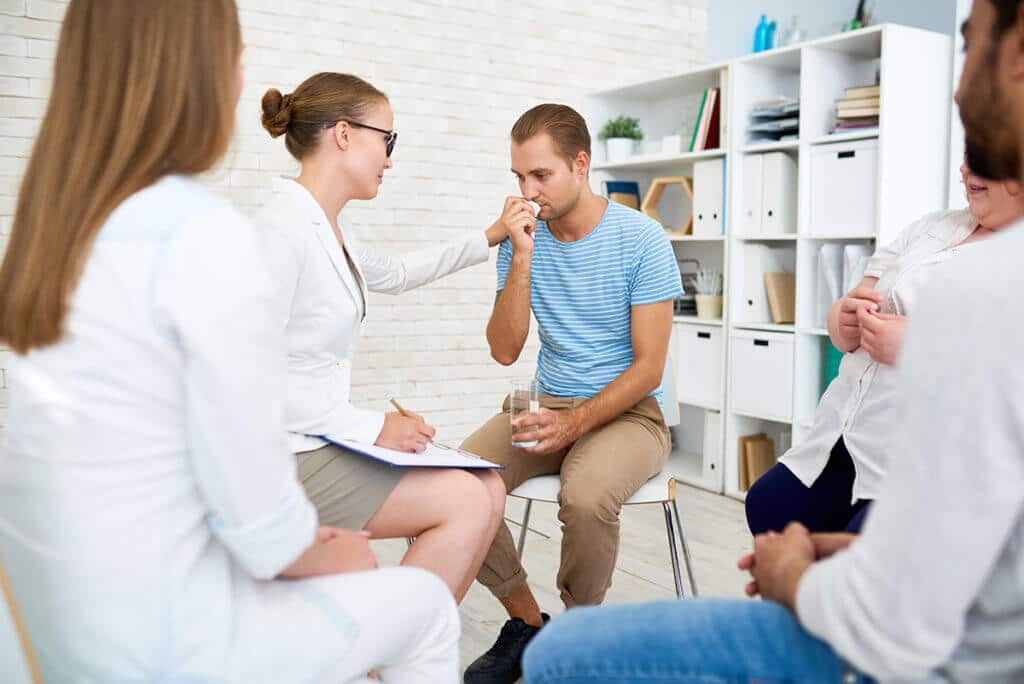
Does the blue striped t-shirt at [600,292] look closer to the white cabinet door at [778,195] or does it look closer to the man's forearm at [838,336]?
the man's forearm at [838,336]

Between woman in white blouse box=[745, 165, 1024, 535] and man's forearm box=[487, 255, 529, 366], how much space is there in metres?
0.70

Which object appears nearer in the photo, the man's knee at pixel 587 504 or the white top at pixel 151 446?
the white top at pixel 151 446

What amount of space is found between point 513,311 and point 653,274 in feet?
1.17

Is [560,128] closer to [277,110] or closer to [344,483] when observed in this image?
[277,110]

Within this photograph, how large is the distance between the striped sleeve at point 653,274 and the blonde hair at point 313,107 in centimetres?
76

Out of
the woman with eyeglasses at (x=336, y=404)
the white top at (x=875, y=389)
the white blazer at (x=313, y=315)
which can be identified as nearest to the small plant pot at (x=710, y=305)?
the white top at (x=875, y=389)

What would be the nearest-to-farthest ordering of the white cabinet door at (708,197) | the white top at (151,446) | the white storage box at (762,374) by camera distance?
the white top at (151,446), the white storage box at (762,374), the white cabinet door at (708,197)

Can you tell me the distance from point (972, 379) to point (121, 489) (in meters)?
0.82

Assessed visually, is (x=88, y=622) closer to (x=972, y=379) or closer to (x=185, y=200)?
(x=185, y=200)

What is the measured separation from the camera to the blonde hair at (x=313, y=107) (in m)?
1.85

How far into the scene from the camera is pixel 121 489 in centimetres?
95

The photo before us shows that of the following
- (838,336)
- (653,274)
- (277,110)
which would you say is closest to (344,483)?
(277,110)

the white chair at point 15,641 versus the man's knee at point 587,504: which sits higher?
the white chair at point 15,641

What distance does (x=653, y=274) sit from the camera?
221 centimetres
